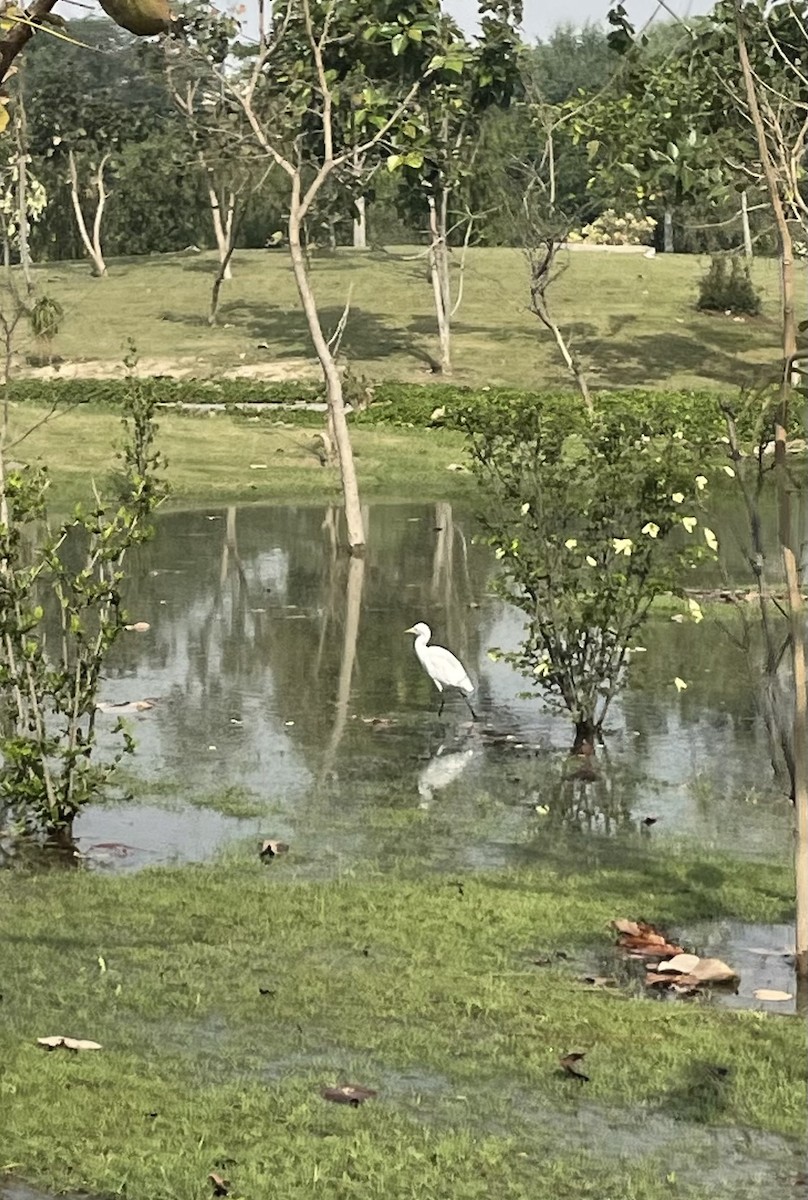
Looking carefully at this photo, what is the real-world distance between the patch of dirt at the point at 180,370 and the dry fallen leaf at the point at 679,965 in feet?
117

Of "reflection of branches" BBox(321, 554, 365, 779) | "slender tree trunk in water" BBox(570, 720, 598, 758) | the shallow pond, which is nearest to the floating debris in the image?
the shallow pond

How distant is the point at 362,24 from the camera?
1989 centimetres

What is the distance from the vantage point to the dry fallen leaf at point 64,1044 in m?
5.50

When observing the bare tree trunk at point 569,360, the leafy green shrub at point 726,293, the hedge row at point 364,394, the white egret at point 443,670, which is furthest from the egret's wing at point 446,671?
the leafy green shrub at point 726,293

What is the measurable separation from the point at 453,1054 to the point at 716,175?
1939 cm

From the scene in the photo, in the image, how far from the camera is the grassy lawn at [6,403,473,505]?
27.5 m

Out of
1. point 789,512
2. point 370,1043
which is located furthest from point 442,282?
point 370,1043

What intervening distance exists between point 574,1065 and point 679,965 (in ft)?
4.66

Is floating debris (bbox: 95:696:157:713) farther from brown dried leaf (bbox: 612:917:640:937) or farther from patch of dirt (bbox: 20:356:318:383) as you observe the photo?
patch of dirt (bbox: 20:356:318:383)

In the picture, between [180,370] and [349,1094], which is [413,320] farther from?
[349,1094]

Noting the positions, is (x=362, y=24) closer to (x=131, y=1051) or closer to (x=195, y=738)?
(x=195, y=738)

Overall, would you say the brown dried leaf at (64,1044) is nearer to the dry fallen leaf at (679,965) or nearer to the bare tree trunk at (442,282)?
the dry fallen leaf at (679,965)

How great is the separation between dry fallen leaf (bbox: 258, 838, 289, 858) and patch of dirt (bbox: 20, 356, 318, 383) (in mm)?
33499

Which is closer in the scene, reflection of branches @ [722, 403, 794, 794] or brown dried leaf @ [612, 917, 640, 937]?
reflection of branches @ [722, 403, 794, 794]
